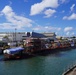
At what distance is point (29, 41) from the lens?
103688mm

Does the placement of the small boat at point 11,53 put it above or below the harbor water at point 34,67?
above

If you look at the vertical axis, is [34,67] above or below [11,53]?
below

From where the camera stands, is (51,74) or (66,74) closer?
(66,74)

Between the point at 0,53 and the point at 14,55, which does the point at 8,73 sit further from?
the point at 0,53

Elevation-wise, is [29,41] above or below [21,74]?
above

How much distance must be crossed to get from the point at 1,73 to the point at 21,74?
202 inches

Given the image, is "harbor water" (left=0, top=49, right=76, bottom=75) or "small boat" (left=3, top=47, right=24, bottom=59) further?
"small boat" (left=3, top=47, right=24, bottom=59)

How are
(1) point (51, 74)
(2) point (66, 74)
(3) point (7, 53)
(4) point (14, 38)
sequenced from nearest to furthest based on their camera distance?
(2) point (66, 74) → (1) point (51, 74) → (3) point (7, 53) → (4) point (14, 38)

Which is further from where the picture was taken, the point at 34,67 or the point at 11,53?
the point at 11,53

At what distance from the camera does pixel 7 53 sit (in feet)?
253

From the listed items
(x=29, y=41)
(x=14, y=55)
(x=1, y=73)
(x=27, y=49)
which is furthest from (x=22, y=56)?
(x=1, y=73)

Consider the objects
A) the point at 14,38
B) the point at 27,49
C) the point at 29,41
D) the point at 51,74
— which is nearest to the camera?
the point at 51,74

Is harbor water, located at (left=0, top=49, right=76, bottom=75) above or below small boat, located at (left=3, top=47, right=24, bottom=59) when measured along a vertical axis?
below

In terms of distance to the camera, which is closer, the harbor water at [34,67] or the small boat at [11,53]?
the harbor water at [34,67]
